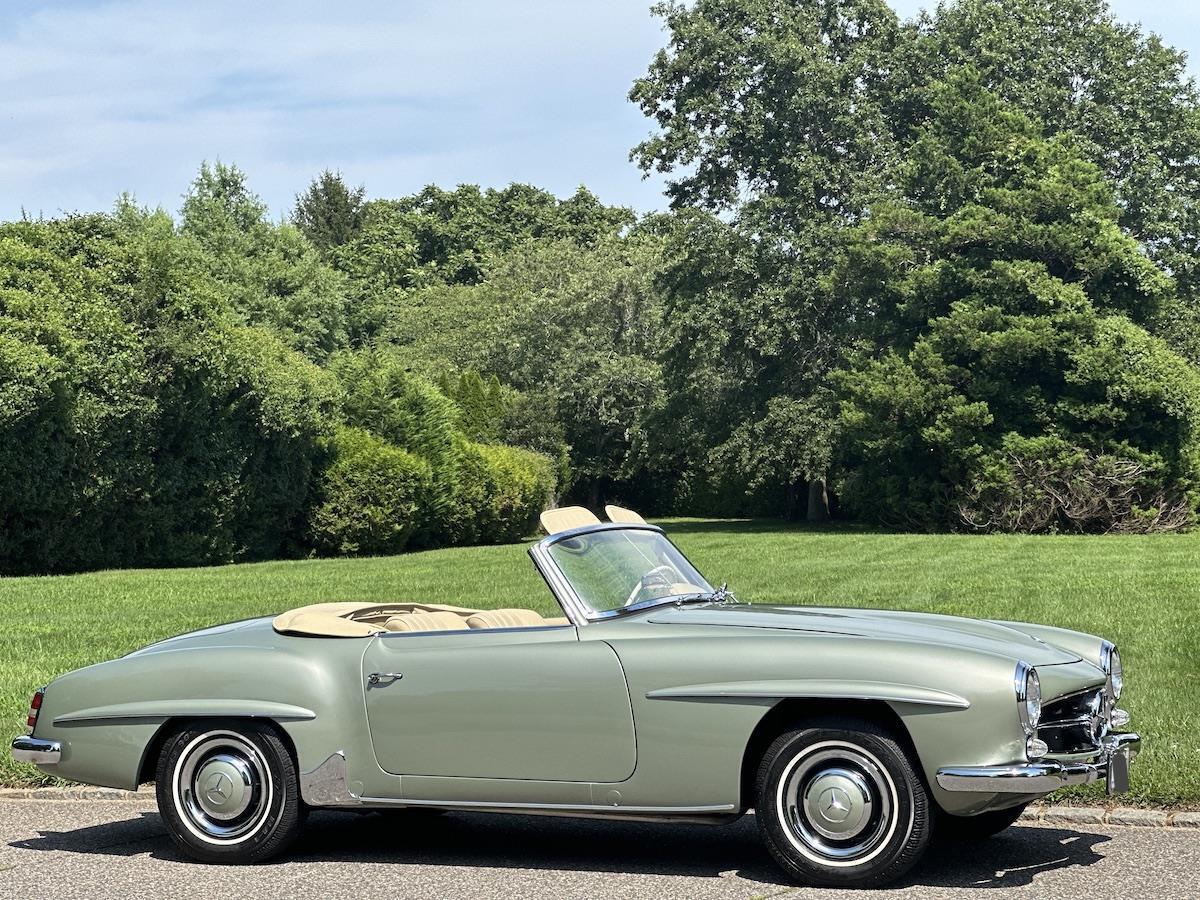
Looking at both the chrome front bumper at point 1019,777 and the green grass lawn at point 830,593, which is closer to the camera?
the chrome front bumper at point 1019,777

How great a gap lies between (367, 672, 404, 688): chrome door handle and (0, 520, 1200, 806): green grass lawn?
7.31 feet

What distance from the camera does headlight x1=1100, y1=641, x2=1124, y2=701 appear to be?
20.4ft

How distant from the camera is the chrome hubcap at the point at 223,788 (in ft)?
21.0

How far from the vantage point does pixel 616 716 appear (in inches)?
232

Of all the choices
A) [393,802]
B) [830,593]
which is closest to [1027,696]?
[393,802]

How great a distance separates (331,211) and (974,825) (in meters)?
80.3

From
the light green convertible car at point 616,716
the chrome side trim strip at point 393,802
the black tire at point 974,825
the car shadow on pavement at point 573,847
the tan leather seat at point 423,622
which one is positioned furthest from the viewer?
the tan leather seat at point 423,622

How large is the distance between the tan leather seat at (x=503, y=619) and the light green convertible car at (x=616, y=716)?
0.01m

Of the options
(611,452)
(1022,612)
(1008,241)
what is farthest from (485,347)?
(1022,612)

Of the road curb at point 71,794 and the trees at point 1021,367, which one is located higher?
the trees at point 1021,367

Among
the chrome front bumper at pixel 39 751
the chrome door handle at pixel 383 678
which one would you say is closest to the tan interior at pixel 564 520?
the chrome door handle at pixel 383 678

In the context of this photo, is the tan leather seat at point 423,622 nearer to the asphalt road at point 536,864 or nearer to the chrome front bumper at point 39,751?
the asphalt road at point 536,864

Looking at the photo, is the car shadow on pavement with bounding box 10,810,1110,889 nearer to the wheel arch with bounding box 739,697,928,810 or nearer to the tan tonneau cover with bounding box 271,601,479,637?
the wheel arch with bounding box 739,697,928,810

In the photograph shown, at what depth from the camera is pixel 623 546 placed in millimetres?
6758
